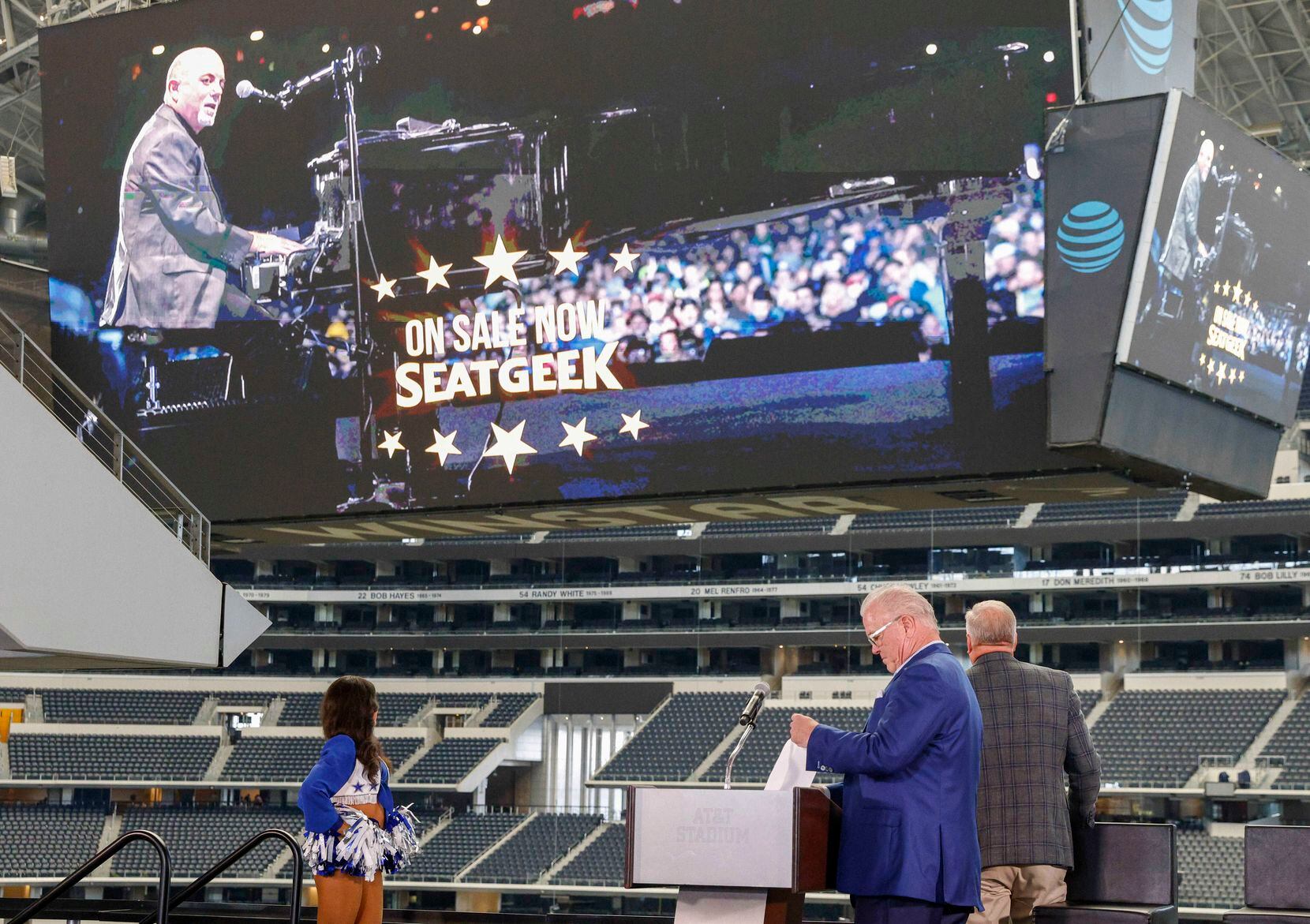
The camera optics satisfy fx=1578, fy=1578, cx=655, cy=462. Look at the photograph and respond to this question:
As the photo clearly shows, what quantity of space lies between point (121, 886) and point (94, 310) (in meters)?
21.7

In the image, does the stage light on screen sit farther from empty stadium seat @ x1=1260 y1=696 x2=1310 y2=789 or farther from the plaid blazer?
empty stadium seat @ x1=1260 y1=696 x2=1310 y2=789

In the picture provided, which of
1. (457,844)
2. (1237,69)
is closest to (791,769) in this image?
(1237,69)

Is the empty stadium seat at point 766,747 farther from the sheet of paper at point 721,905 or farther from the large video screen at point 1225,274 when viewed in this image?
the sheet of paper at point 721,905

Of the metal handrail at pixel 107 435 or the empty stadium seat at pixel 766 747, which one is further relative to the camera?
the empty stadium seat at pixel 766 747

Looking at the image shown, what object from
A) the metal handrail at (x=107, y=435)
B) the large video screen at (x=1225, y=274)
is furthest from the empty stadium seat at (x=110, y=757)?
the large video screen at (x=1225, y=274)

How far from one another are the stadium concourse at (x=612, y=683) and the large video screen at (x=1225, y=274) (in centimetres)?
1934

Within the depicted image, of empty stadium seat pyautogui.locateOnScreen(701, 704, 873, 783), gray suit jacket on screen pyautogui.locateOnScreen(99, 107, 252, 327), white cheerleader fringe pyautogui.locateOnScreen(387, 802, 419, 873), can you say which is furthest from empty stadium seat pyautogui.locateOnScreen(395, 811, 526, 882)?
white cheerleader fringe pyautogui.locateOnScreen(387, 802, 419, 873)

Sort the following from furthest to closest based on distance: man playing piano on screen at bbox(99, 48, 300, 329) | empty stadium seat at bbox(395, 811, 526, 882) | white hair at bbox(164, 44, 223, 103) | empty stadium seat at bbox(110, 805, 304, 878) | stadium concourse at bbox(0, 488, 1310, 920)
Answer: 1. empty stadium seat at bbox(395, 811, 526, 882)
2. empty stadium seat at bbox(110, 805, 304, 878)
3. stadium concourse at bbox(0, 488, 1310, 920)
4. white hair at bbox(164, 44, 223, 103)
5. man playing piano on screen at bbox(99, 48, 300, 329)

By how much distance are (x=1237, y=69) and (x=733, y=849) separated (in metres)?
19.4

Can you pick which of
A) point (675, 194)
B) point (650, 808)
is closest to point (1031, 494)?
point (675, 194)

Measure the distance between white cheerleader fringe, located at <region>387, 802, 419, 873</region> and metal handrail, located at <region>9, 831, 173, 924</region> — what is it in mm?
628

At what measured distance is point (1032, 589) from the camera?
29.5 m

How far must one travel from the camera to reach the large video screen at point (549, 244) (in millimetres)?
5445

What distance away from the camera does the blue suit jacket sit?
3154mm
